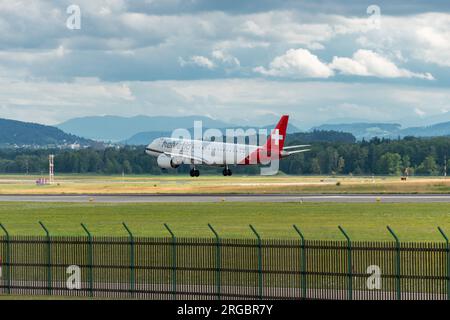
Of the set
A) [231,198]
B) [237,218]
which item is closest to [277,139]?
[231,198]

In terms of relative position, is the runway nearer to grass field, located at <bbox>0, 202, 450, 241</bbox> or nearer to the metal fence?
grass field, located at <bbox>0, 202, 450, 241</bbox>

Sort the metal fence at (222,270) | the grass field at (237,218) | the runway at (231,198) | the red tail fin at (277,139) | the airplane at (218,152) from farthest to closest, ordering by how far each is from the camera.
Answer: the airplane at (218,152)
the red tail fin at (277,139)
the runway at (231,198)
the grass field at (237,218)
the metal fence at (222,270)

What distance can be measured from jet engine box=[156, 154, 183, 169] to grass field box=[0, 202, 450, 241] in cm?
4480

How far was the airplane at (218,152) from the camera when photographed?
145 metres

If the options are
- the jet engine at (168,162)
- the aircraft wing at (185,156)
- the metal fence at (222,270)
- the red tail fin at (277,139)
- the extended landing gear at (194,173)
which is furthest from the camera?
the extended landing gear at (194,173)

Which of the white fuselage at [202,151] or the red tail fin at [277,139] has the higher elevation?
the red tail fin at [277,139]

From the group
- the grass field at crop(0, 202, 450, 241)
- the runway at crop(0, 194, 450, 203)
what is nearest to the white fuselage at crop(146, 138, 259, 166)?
the runway at crop(0, 194, 450, 203)

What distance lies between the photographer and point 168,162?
5930 inches

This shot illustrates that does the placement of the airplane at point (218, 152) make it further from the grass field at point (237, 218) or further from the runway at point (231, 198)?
the grass field at point (237, 218)

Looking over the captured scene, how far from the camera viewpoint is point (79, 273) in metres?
46.0

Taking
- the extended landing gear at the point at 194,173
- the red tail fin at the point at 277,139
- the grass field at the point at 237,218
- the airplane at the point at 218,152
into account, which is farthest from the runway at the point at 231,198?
the extended landing gear at the point at 194,173

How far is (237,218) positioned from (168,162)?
220ft

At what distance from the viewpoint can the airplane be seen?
145375mm
